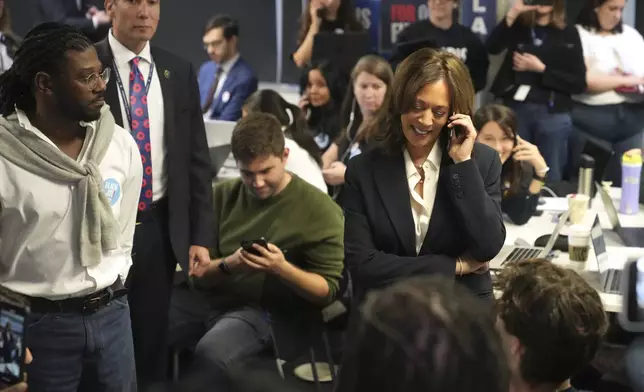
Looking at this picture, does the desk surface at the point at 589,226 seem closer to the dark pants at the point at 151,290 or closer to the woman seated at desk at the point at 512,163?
the woman seated at desk at the point at 512,163

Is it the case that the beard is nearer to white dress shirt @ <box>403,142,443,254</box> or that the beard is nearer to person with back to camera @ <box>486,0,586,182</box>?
white dress shirt @ <box>403,142,443,254</box>

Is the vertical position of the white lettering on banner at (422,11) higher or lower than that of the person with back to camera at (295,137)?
higher

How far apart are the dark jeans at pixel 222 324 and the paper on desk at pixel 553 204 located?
139 cm

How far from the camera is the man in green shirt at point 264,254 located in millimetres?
2918

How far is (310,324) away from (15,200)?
1364 millimetres

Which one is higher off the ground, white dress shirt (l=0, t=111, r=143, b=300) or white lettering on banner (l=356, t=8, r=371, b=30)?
white lettering on banner (l=356, t=8, r=371, b=30)

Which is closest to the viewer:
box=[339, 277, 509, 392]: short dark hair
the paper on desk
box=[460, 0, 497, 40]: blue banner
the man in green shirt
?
box=[339, 277, 509, 392]: short dark hair

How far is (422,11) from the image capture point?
561 cm

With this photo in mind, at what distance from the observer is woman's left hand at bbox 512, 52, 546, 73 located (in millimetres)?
4980

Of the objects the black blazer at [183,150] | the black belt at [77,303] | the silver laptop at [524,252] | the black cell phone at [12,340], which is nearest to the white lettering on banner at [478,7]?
the silver laptop at [524,252]

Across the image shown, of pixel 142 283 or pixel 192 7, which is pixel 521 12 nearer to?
pixel 192 7

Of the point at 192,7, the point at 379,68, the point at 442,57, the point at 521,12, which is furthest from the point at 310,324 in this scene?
the point at 192,7

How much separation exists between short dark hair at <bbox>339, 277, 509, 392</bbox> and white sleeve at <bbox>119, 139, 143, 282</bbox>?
1327mm

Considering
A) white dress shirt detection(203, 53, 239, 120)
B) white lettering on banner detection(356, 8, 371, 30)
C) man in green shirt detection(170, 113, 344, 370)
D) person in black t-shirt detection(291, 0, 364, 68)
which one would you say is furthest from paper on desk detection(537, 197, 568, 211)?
white dress shirt detection(203, 53, 239, 120)
